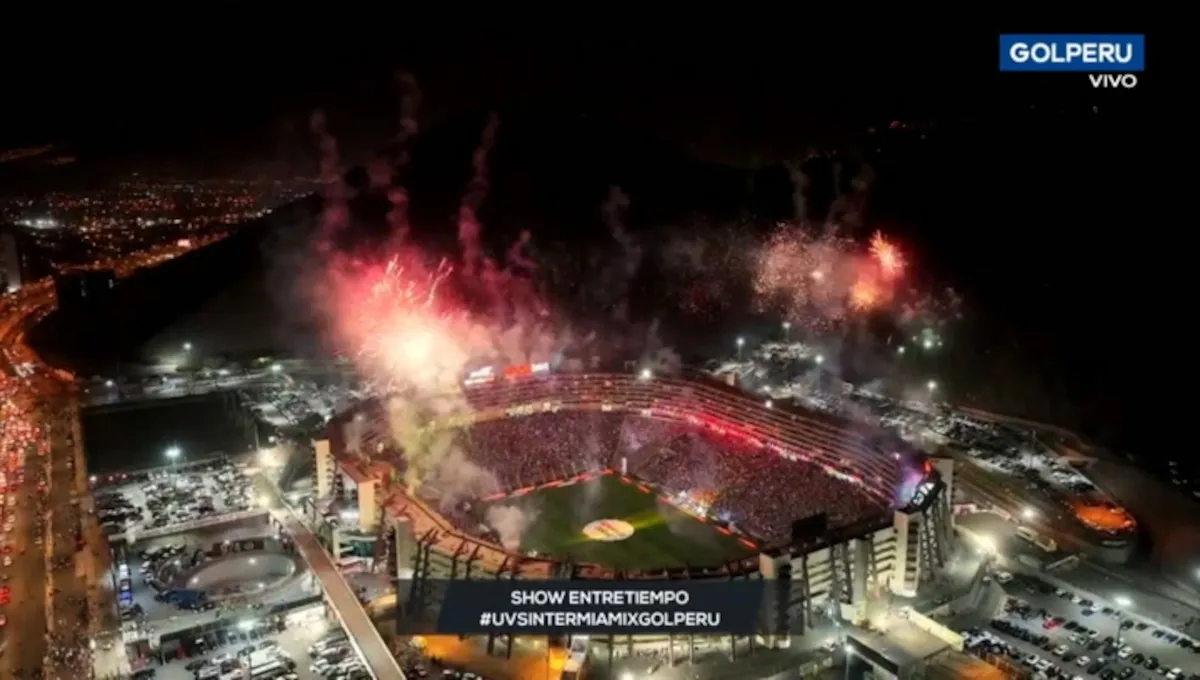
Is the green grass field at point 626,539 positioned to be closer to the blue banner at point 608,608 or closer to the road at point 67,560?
the blue banner at point 608,608

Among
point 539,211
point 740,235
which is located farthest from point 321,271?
point 740,235

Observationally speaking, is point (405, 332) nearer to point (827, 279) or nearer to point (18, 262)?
point (827, 279)

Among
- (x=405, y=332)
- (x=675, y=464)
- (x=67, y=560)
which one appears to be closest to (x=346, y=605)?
(x=67, y=560)

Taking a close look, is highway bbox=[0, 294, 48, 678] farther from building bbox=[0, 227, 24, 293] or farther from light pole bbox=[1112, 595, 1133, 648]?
light pole bbox=[1112, 595, 1133, 648]

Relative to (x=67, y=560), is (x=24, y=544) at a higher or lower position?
higher

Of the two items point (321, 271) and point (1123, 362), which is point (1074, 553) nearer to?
point (1123, 362)

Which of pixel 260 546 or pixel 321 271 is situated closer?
pixel 260 546

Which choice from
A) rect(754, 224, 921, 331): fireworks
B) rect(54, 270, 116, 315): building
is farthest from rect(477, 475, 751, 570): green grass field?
rect(54, 270, 116, 315): building
